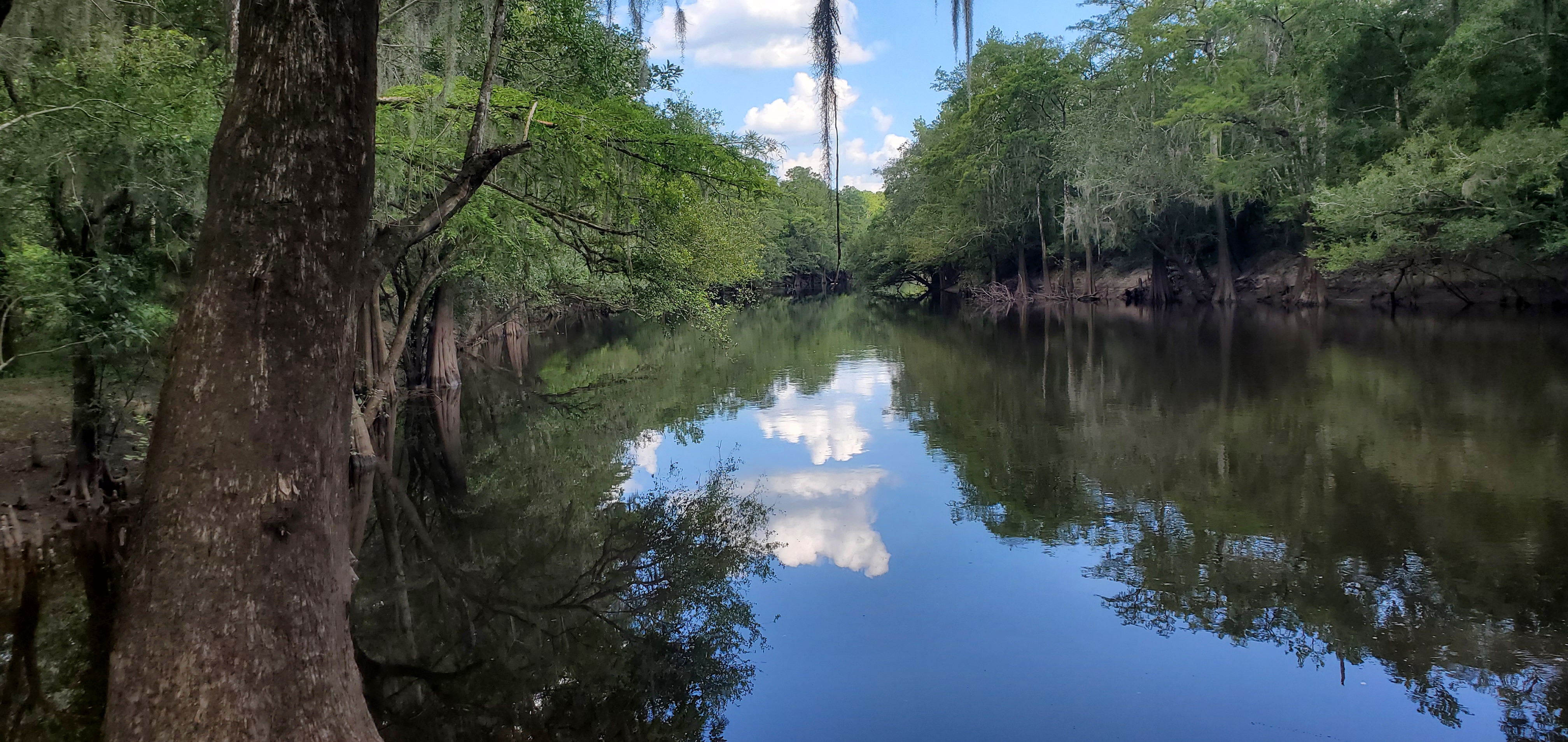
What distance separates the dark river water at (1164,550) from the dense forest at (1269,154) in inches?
154

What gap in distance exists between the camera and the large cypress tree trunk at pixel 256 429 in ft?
9.75

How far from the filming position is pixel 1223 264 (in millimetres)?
34719

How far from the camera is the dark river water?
4863mm

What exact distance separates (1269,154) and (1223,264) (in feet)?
20.9

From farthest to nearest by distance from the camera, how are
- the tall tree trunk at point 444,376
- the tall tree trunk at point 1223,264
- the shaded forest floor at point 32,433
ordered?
the tall tree trunk at point 1223,264 < the tall tree trunk at point 444,376 < the shaded forest floor at point 32,433

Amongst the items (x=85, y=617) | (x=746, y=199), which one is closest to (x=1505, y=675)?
(x=746, y=199)

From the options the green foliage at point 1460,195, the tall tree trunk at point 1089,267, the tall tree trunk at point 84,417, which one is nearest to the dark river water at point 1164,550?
the green foliage at point 1460,195

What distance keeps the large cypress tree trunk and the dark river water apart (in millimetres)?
2557

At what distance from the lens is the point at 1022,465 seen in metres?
10.3

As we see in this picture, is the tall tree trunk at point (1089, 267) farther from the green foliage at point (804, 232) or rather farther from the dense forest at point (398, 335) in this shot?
the green foliage at point (804, 232)

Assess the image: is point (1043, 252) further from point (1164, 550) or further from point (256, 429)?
point (256, 429)

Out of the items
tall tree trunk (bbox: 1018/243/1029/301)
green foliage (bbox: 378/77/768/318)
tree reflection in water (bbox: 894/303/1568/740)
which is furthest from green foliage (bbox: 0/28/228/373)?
tall tree trunk (bbox: 1018/243/1029/301)

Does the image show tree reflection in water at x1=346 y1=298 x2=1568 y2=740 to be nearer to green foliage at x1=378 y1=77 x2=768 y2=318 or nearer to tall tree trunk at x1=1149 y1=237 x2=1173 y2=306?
green foliage at x1=378 y1=77 x2=768 y2=318

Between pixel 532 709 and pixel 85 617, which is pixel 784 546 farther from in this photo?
pixel 85 617
